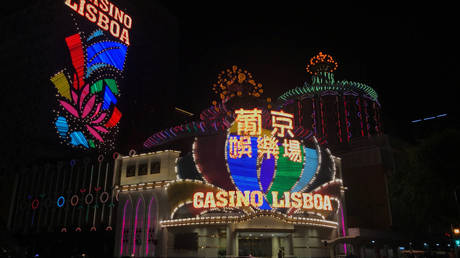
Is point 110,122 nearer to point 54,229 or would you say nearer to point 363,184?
point 54,229

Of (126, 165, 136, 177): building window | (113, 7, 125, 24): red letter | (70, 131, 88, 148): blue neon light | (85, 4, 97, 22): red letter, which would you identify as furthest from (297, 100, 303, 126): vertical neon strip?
(126, 165, 136, 177): building window

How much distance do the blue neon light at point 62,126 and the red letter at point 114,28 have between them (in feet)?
47.8

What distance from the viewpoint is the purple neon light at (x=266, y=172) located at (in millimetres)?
36375

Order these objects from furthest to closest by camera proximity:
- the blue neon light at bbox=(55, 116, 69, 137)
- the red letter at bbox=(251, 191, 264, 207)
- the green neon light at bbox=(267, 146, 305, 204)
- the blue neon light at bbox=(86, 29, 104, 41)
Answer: the blue neon light at bbox=(86, 29, 104, 41) → the blue neon light at bbox=(55, 116, 69, 137) → the green neon light at bbox=(267, 146, 305, 204) → the red letter at bbox=(251, 191, 264, 207)

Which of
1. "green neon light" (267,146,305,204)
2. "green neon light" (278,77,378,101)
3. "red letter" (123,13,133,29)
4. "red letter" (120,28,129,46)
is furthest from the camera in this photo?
"green neon light" (278,77,378,101)

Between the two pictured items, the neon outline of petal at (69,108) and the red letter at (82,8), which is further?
the red letter at (82,8)

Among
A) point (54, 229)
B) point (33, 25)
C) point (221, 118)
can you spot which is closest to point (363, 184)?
point (221, 118)

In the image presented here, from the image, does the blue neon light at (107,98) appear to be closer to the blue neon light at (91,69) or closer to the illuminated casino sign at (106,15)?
the blue neon light at (91,69)

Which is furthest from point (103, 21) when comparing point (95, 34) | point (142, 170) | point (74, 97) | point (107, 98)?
point (142, 170)

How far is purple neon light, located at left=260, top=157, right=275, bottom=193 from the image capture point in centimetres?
3638

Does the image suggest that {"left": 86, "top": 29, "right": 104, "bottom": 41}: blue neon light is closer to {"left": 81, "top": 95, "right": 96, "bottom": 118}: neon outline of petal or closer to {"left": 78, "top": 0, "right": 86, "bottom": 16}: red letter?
{"left": 78, "top": 0, "right": 86, "bottom": 16}: red letter

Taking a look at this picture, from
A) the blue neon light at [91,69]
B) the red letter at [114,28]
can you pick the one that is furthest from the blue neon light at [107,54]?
the red letter at [114,28]

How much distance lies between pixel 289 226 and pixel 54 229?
26842 mm

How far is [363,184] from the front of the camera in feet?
172
